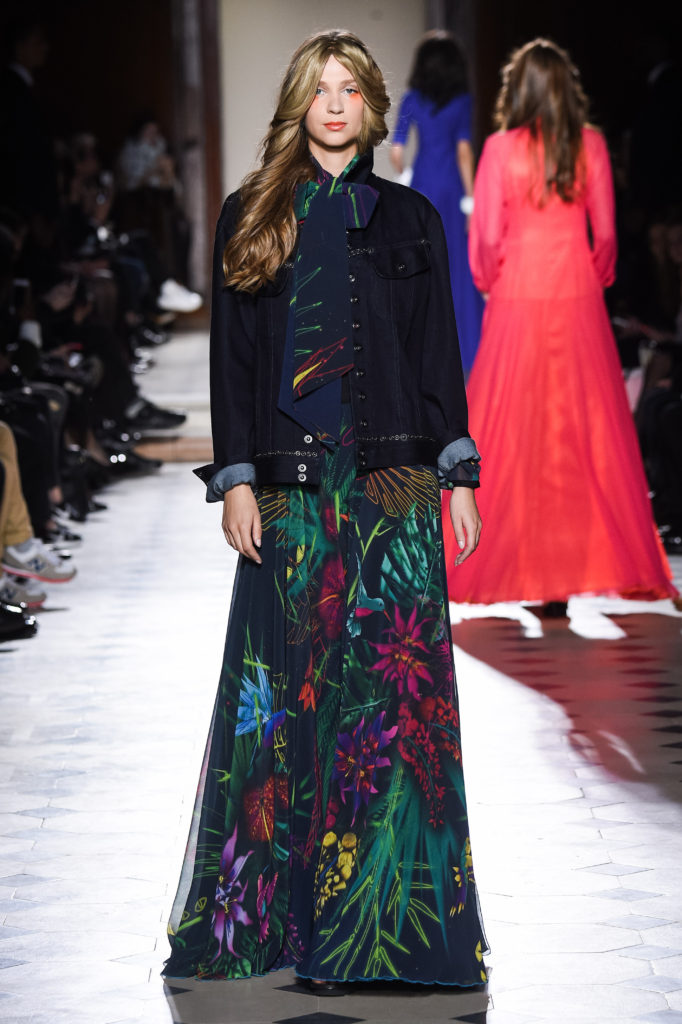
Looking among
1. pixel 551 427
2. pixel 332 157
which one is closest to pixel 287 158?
pixel 332 157

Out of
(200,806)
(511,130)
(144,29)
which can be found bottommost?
(200,806)

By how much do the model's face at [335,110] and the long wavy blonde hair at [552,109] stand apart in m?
2.56

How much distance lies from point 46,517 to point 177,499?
64.4 inches

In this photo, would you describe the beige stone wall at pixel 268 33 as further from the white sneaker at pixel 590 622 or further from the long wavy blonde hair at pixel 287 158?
the long wavy blonde hair at pixel 287 158

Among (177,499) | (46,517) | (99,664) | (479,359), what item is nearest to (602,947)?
(99,664)

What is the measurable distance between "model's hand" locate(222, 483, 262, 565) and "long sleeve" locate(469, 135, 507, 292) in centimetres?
272

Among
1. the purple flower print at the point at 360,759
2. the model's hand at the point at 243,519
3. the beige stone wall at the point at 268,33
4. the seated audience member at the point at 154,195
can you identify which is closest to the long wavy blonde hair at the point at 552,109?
the model's hand at the point at 243,519

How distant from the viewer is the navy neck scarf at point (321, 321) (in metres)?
2.48

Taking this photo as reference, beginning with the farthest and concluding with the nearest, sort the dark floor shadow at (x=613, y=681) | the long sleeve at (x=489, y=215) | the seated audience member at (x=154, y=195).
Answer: the seated audience member at (x=154, y=195)
the long sleeve at (x=489, y=215)
the dark floor shadow at (x=613, y=681)

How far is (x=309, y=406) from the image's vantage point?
2.49 metres

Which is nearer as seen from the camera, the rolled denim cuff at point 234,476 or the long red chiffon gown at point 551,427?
the rolled denim cuff at point 234,476

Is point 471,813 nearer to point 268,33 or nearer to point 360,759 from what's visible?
point 360,759

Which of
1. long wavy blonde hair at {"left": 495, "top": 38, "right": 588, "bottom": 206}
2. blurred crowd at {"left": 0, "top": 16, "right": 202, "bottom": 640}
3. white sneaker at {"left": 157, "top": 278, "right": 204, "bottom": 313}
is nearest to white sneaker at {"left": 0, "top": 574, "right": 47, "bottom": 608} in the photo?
blurred crowd at {"left": 0, "top": 16, "right": 202, "bottom": 640}

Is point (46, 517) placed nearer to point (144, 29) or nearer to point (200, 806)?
point (200, 806)
